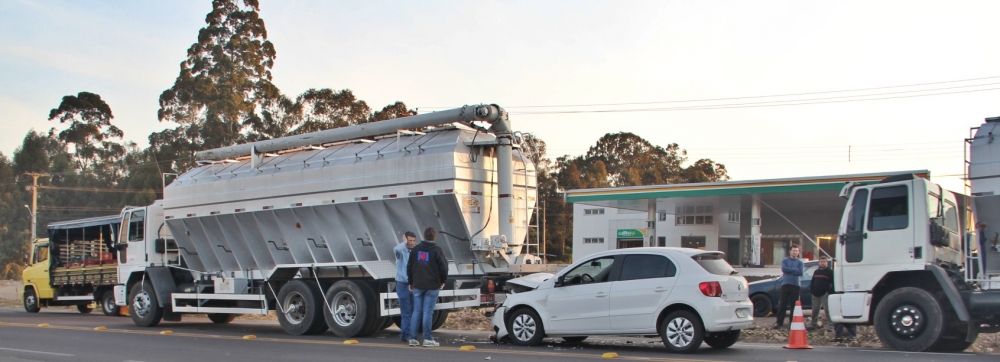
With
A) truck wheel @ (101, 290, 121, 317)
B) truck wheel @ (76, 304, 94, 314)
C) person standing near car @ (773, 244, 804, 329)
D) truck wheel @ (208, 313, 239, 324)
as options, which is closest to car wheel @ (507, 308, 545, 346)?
person standing near car @ (773, 244, 804, 329)

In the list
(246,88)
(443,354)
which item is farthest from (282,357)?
(246,88)

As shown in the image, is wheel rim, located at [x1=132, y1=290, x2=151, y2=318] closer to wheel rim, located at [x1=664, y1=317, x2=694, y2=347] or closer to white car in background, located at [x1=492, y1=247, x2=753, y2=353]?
white car in background, located at [x1=492, y1=247, x2=753, y2=353]

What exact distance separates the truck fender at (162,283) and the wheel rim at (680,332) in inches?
433

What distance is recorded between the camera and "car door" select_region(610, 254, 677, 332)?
1126 centimetres

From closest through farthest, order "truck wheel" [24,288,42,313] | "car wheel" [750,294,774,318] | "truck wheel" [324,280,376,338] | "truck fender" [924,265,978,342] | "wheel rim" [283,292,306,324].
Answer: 1. "truck fender" [924,265,978,342]
2. "truck wheel" [324,280,376,338]
3. "wheel rim" [283,292,306,324]
4. "car wheel" [750,294,774,318]
5. "truck wheel" [24,288,42,313]

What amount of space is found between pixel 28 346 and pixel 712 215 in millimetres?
32539

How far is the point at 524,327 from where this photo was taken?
12516mm

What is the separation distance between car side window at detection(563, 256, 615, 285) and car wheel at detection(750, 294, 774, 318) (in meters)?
7.84

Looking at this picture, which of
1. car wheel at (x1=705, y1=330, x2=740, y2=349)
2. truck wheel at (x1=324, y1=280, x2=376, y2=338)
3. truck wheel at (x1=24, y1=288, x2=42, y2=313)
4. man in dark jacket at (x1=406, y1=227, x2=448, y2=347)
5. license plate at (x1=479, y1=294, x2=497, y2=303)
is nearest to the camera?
car wheel at (x1=705, y1=330, x2=740, y2=349)

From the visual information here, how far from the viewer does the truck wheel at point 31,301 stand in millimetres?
24531

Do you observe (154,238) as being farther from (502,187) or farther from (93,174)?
(93,174)

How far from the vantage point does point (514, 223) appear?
14.4 meters

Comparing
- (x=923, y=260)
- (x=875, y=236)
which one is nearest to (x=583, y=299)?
(x=875, y=236)

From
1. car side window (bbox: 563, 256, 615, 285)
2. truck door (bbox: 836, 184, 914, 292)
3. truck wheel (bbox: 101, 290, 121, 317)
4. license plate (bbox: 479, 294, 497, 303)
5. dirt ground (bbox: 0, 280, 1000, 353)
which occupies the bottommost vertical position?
truck wheel (bbox: 101, 290, 121, 317)
